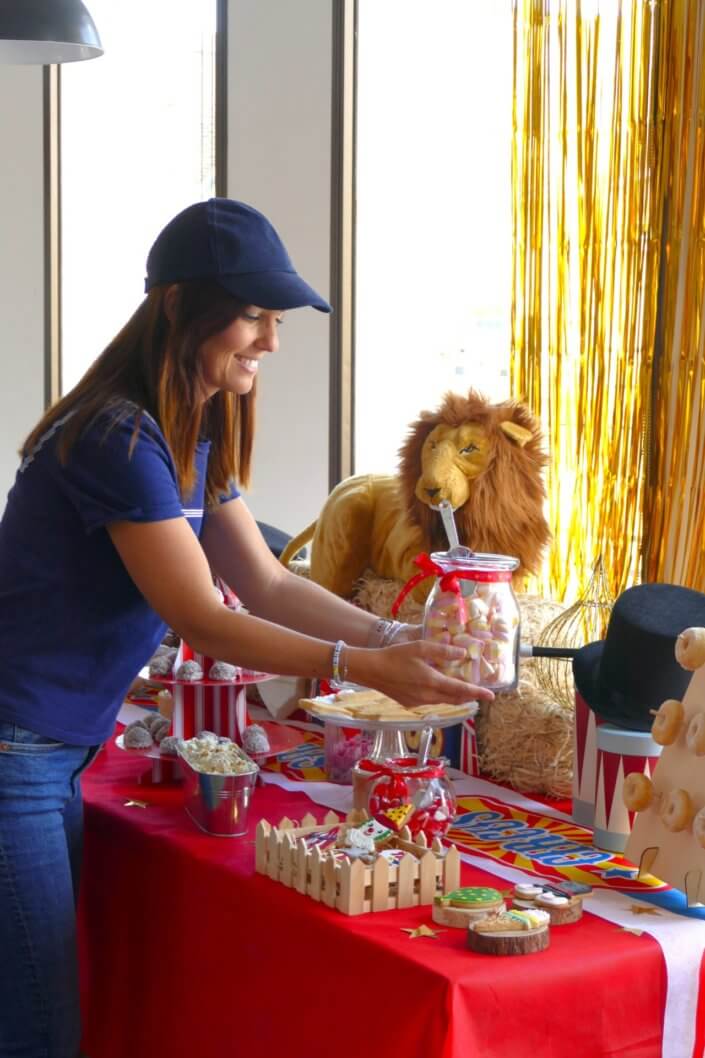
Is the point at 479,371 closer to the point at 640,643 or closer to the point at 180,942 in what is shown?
the point at 640,643

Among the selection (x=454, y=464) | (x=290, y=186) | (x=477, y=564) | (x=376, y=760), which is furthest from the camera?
(x=290, y=186)

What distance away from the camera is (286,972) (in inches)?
53.7

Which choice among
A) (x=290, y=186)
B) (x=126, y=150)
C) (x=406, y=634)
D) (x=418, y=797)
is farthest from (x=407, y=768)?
(x=126, y=150)

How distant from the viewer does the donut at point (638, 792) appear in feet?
4.73

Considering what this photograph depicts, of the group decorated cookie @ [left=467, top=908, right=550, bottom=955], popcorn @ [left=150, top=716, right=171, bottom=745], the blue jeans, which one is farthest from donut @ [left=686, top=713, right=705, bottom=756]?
popcorn @ [left=150, top=716, right=171, bottom=745]

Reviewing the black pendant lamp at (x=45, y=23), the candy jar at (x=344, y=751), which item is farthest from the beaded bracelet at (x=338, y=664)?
the black pendant lamp at (x=45, y=23)

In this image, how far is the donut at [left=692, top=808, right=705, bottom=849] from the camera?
1332 mm

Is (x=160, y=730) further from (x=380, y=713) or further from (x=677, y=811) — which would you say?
(x=677, y=811)

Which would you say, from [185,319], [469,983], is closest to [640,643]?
[469,983]

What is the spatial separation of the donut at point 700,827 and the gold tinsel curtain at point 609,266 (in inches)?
31.1

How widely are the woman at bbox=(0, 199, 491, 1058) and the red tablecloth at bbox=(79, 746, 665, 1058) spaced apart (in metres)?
0.13

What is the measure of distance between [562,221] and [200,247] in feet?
3.36

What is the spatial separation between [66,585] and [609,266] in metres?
1.18

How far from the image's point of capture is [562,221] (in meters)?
2.30
